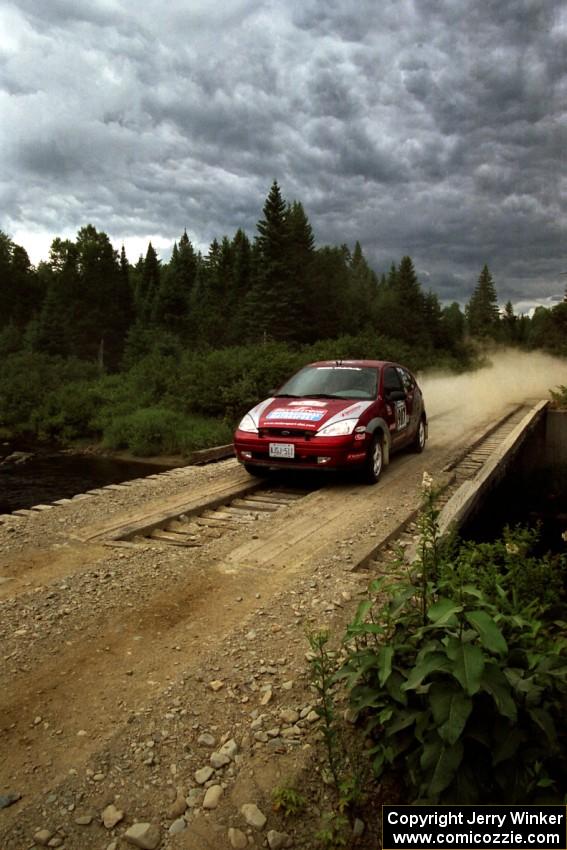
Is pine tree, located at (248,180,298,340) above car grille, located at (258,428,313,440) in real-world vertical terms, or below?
above

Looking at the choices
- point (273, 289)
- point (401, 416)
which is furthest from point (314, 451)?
point (273, 289)

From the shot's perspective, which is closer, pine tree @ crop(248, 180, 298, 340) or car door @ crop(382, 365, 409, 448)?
car door @ crop(382, 365, 409, 448)

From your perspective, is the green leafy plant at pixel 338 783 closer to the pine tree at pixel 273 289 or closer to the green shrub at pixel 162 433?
the green shrub at pixel 162 433

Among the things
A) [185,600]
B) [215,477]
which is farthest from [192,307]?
[185,600]

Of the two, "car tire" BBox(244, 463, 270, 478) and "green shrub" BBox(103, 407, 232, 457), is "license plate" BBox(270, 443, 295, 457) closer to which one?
"car tire" BBox(244, 463, 270, 478)

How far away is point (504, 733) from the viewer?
7.88 ft

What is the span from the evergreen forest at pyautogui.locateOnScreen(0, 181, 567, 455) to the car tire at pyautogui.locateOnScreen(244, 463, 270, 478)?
9.52 metres

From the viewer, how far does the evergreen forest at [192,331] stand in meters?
20.8

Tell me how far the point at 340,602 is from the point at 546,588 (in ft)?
5.08

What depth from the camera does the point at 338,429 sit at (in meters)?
7.85

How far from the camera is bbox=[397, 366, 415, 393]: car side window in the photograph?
34.6ft

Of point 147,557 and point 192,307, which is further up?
point 192,307

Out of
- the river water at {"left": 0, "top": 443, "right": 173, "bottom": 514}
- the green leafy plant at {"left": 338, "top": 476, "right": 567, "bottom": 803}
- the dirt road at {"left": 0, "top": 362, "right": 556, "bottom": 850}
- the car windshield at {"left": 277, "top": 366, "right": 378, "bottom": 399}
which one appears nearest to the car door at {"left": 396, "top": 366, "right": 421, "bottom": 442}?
the car windshield at {"left": 277, "top": 366, "right": 378, "bottom": 399}

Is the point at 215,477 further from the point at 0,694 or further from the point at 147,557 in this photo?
the point at 0,694
